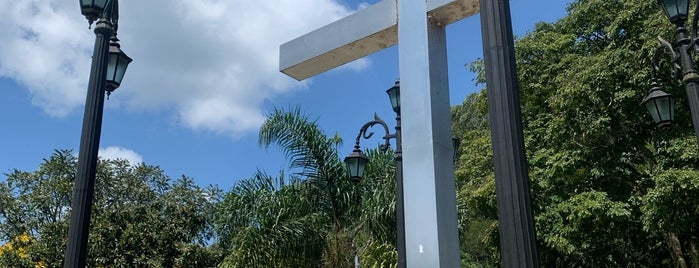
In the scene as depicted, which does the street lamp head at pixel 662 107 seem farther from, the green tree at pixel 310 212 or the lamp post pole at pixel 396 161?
the green tree at pixel 310 212

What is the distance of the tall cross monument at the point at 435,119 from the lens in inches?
102

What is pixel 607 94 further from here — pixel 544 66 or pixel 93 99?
pixel 93 99

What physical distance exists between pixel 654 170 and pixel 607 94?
193 centimetres

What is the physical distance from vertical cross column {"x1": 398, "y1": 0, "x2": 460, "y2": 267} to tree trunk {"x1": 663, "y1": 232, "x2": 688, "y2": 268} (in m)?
13.0

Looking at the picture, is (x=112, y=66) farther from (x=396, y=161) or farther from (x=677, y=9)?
(x=677, y=9)

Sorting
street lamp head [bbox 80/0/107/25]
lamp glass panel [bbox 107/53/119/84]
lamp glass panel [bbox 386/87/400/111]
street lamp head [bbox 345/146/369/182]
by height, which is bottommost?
street lamp head [bbox 345/146/369/182]

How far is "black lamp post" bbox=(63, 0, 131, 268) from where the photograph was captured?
4575 millimetres

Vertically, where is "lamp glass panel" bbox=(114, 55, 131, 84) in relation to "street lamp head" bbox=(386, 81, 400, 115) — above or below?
below

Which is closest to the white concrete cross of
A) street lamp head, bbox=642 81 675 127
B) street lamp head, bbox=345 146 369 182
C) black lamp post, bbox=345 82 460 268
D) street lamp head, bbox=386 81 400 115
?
black lamp post, bbox=345 82 460 268

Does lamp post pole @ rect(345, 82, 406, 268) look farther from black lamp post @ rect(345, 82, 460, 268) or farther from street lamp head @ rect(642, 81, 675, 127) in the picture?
street lamp head @ rect(642, 81, 675, 127)

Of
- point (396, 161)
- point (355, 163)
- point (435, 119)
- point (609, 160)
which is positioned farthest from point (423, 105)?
point (609, 160)

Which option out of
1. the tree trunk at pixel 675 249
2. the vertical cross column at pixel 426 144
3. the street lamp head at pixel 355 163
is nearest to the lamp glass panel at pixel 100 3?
the vertical cross column at pixel 426 144

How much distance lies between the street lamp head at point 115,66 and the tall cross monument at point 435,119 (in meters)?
2.64

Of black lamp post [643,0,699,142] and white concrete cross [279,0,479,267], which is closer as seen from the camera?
white concrete cross [279,0,479,267]
